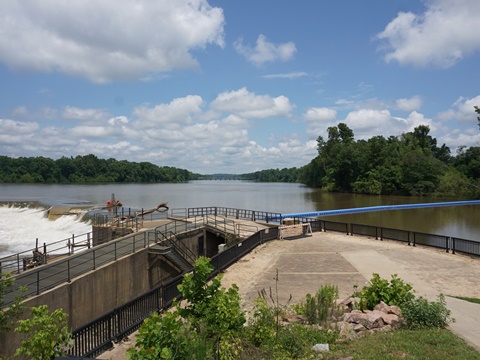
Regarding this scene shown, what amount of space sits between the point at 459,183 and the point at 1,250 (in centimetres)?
8559

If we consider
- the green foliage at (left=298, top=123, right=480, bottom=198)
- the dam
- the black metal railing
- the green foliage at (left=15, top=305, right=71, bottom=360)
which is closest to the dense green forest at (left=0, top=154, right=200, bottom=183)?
the green foliage at (left=298, top=123, right=480, bottom=198)

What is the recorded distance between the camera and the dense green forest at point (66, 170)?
494 ft

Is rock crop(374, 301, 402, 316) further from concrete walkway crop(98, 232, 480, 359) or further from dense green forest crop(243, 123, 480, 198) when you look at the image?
dense green forest crop(243, 123, 480, 198)

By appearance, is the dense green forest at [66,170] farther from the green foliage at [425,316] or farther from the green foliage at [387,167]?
the green foliage at [425,316]

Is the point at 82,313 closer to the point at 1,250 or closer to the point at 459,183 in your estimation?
the point at 1,250

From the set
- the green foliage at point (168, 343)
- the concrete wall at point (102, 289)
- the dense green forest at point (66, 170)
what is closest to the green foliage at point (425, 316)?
the green foliage at point (168, 343)

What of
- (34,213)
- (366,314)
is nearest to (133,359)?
(366,314)

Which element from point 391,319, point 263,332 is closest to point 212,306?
point 263,332

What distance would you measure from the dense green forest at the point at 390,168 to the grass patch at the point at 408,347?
8369 centimetres

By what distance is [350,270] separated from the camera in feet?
52.3

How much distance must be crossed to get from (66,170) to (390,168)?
134m

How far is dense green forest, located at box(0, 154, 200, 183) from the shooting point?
150 meters

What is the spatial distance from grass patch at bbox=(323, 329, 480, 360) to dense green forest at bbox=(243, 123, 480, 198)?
83693 millimetres

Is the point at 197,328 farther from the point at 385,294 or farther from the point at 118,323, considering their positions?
the point at 385,294
